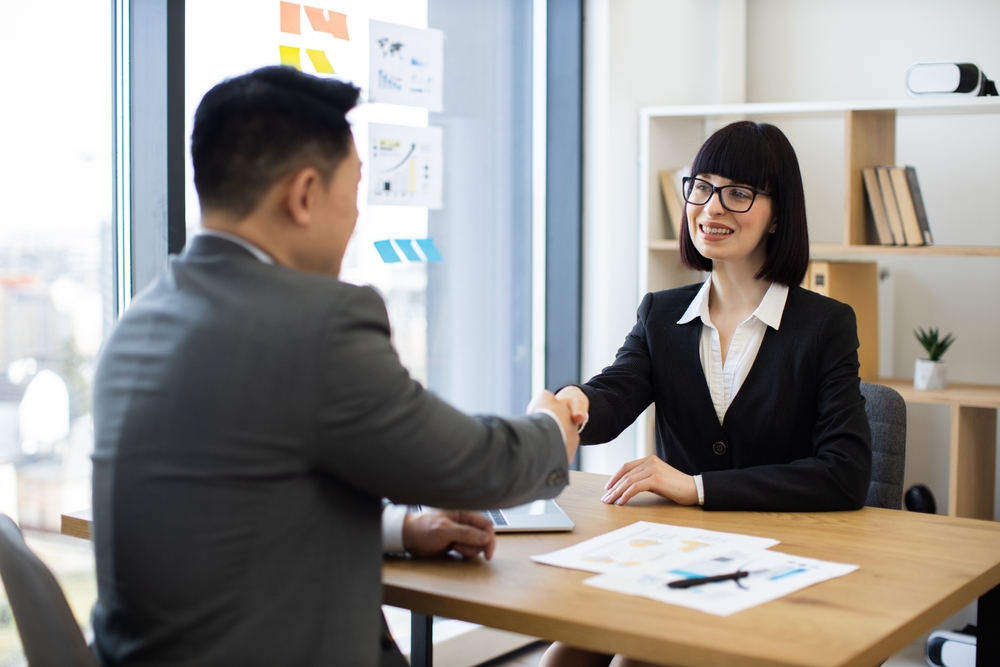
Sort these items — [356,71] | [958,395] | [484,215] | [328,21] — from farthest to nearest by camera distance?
[484,215]
[958,395]
[356,71]
[328,21]

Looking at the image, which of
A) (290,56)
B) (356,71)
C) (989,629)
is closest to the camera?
(989,629)

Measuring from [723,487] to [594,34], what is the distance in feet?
7.30

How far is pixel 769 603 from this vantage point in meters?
1.16

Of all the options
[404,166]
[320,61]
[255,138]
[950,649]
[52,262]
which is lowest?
[950,649]

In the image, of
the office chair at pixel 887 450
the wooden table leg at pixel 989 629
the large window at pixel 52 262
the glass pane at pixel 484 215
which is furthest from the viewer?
the glass pane at pixel 484 215

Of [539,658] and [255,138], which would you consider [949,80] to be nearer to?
[539,658]

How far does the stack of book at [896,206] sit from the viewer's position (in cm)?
307

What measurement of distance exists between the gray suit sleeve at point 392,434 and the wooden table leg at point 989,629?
825 mm

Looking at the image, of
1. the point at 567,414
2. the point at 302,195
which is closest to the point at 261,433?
the point at 302,195

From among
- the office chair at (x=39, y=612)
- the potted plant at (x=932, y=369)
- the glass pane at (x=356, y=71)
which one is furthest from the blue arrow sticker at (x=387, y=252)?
the office chair at (x=39, y=612)

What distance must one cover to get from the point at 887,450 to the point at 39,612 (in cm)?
156

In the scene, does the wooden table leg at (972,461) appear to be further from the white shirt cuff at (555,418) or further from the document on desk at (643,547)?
the white shirt cuff at (555,418)

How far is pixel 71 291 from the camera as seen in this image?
2.19 m

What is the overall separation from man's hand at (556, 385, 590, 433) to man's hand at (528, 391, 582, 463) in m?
0.01
